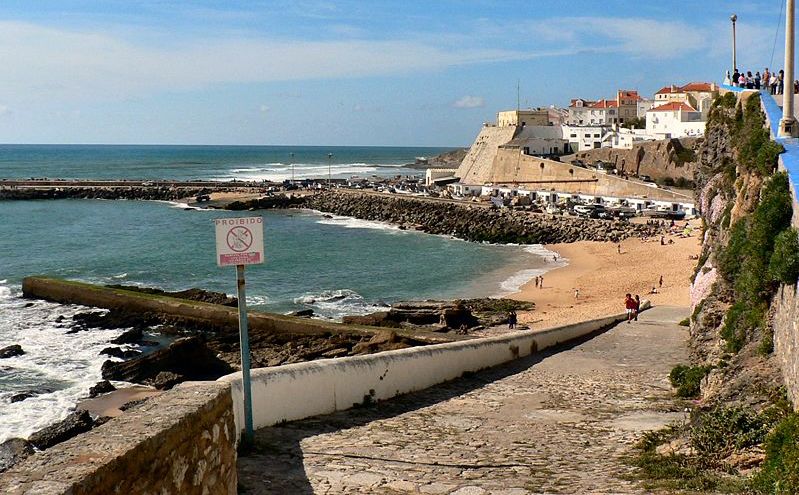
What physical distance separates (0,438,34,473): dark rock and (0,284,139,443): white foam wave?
2.03m

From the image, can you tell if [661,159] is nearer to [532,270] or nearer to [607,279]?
[532,270]

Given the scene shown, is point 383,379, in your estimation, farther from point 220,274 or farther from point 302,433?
point 220,274

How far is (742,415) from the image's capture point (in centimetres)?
703

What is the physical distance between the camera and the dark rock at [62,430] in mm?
15289

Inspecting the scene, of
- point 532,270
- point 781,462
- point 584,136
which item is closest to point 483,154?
point 584,136

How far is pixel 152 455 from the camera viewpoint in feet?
13.3

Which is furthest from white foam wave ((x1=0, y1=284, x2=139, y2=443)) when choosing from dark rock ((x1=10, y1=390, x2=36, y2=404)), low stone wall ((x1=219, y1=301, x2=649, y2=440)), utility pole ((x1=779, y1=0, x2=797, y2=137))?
utility pole ((x1=779, y1=0, x2=797, y2=137))

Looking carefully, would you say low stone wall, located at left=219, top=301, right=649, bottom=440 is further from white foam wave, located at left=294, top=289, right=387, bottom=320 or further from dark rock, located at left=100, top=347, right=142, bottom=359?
white foam wave, located at left=294, top=289, right=387, bottom=320

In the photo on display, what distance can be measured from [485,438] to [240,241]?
3553 millimetres

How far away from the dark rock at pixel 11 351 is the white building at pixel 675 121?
215 feet

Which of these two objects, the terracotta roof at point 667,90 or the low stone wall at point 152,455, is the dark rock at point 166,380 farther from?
A: the terracotta roof at point 667,90

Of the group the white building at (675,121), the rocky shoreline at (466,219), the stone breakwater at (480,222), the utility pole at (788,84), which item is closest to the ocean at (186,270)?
the stone breakwater at (480,222)

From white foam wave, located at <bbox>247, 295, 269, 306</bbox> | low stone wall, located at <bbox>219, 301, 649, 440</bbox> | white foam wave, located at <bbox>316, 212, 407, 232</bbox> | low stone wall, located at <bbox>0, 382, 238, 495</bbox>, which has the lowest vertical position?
white foam wave, located at <bbox>247, 295, 269, 306</bbox>

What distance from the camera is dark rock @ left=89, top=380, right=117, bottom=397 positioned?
761 inches
